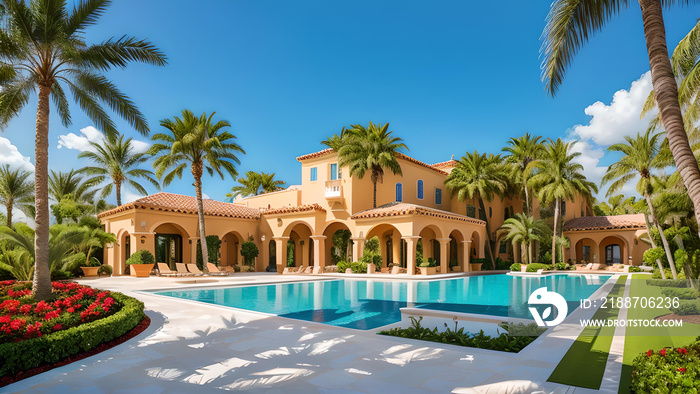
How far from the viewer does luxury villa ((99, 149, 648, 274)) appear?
27531 mm

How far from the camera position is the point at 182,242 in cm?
3083

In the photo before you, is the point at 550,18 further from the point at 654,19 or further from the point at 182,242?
the point at 182,242

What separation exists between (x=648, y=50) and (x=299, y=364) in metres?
7.84

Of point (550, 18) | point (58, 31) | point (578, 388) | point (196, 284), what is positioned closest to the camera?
point (578, 388)

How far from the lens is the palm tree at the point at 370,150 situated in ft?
96.5

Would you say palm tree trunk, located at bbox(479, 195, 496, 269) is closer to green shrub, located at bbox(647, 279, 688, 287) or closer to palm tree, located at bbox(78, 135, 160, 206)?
green shrub, located at bbox(647, 279, 688, 287)

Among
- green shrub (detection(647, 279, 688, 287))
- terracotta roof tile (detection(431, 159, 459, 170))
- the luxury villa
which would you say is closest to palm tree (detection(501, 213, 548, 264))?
the luxury villa

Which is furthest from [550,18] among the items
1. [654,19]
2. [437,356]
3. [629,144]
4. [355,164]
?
[355,164]

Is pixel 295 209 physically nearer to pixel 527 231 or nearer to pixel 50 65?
pixel 527 231

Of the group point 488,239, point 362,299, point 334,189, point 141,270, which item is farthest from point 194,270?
point 488,239

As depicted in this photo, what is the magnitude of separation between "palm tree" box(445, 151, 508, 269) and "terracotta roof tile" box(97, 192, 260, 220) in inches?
667

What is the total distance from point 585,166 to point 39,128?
121 ft

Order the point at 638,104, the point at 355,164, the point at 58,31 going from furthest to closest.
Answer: the point at 355,164
the point at 638,104
the point at 58,31

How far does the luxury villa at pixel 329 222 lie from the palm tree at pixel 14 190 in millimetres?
9887
